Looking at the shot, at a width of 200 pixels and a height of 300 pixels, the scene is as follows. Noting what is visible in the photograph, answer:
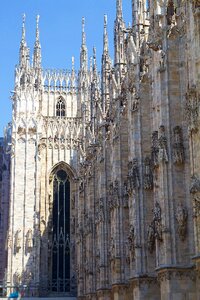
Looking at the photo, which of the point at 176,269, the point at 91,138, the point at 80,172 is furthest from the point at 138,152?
the point at 80,172

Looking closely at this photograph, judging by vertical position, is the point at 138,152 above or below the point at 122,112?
below

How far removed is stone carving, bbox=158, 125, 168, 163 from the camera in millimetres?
26570

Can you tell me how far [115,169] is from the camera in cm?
3722

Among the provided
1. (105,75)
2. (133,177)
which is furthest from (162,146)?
(105,75)

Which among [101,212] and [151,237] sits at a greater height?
[101,212]

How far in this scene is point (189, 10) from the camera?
23.5m

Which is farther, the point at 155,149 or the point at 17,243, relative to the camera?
the point at 17,243

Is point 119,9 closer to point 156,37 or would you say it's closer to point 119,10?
point 119,10

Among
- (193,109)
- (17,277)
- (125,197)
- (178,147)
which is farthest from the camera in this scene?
(17,277)

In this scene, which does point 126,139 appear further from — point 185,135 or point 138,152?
point 185,135

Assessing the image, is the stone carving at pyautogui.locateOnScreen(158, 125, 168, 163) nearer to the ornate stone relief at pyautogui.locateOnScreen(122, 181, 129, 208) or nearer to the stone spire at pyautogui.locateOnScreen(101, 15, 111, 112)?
the ornate stone relief at pyautogui.locateOnScreen(122, 181, 129, 208)

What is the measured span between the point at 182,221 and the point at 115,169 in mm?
12490

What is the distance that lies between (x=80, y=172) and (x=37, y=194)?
14.7 feet

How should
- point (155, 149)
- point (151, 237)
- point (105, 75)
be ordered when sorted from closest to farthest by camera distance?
point (155, 149), point (151, 237), point (105, 75)
